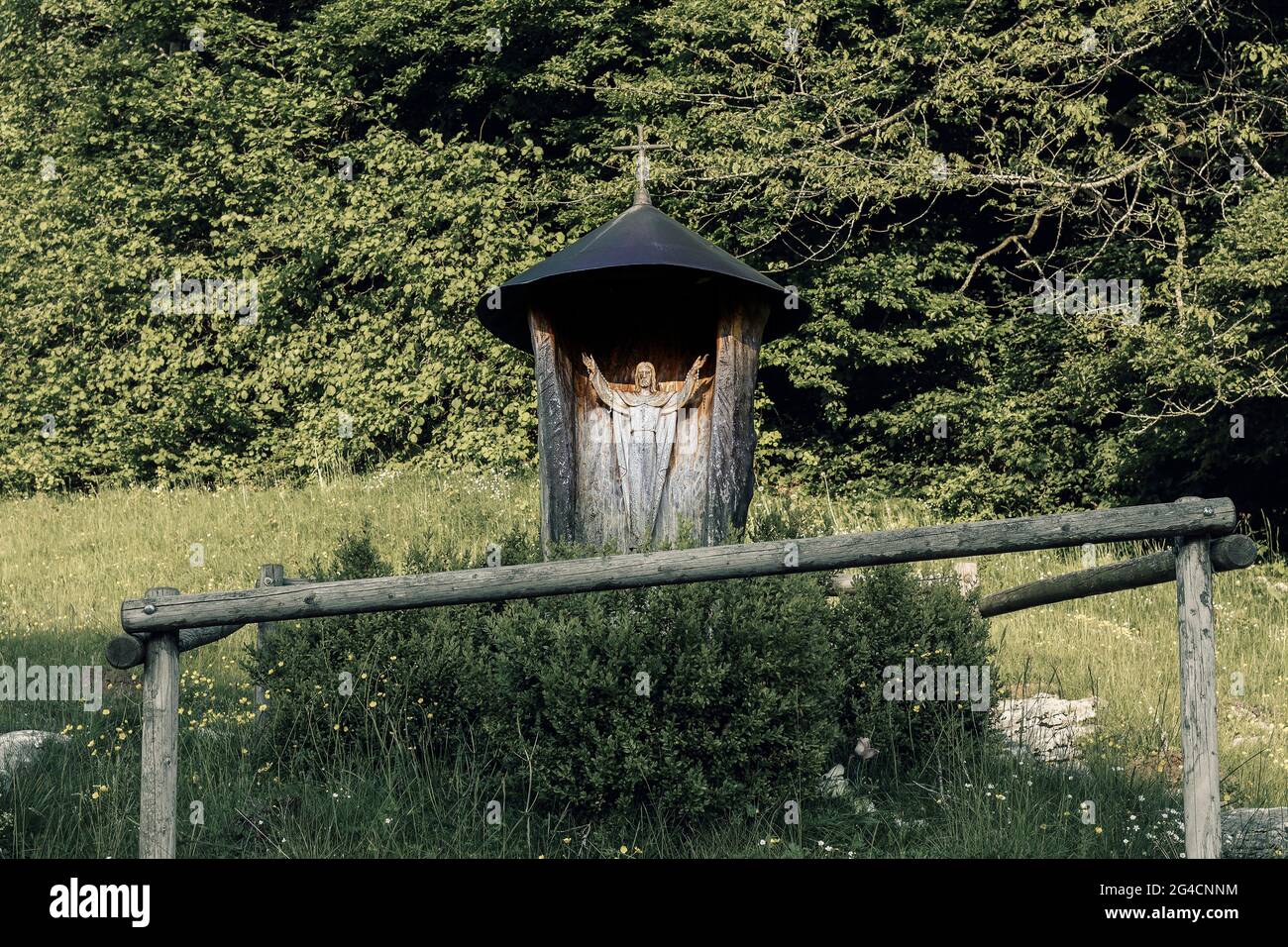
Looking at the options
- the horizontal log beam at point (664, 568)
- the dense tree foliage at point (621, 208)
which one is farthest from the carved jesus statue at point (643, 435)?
the dense tree foliage at point (621, 208)

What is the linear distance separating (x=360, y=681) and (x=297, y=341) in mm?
10287

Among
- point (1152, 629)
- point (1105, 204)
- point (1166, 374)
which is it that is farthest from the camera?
point (1105, 204)

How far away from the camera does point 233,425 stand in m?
15.3

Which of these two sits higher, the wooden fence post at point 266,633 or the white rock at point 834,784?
the wooden fence post at point 266,633

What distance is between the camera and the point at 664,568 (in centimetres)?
407

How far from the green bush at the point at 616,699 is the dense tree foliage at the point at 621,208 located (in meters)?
7.66

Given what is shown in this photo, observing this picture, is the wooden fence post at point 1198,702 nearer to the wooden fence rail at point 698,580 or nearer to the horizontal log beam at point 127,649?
the wooden fence rail at point 698,580

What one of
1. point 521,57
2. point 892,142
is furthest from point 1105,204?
point 521,57

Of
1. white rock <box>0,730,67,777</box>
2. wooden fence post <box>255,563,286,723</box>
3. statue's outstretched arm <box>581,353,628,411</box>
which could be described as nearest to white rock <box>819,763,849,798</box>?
statue's outstretched arm <box>581,353,628,411</box>

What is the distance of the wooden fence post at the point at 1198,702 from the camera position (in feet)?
13.7

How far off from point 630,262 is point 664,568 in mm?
2057

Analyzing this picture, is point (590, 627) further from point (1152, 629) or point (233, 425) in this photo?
point (233, 425)

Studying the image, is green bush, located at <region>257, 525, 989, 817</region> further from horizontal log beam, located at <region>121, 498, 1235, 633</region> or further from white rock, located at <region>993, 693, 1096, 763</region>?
horizontal log beam, located at <region>121, 498, 1235, 633</region>

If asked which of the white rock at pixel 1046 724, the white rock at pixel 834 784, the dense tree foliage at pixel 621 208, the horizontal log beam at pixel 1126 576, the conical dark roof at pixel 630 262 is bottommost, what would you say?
the white rock at pixel 834 784
